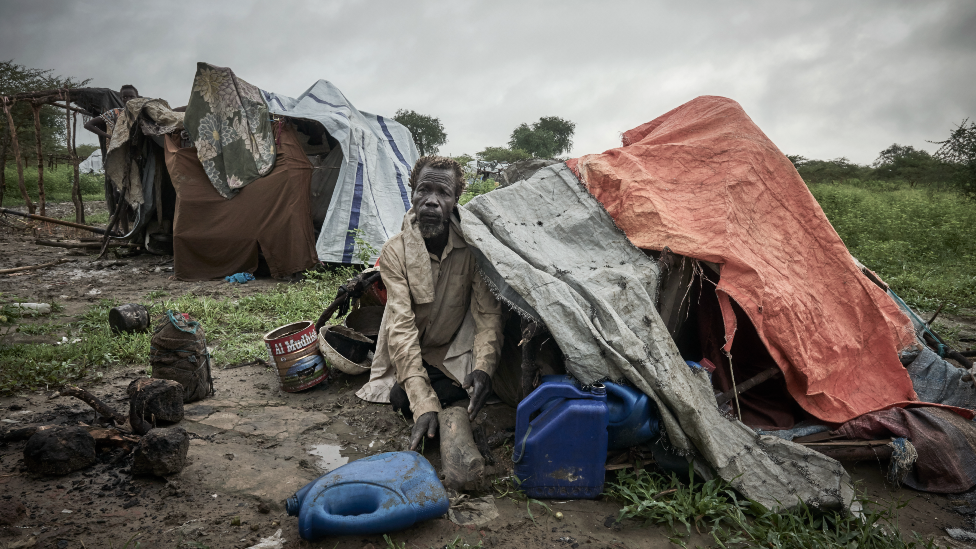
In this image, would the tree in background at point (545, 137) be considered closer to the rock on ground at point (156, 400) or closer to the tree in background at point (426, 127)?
the tree in background at point (426, 127)

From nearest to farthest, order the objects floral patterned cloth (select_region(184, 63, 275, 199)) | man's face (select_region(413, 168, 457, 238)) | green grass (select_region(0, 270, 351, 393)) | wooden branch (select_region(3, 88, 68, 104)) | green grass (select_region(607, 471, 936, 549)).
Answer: green grass (select_region(607, 471, 936, 549)) < man's face (select_region(413, 168, 457, 238)) < green grass (select_region(0, 270, 351, 393)) < floral patterned cloth (select_region(184, 63, 275, 199)) < wooden branch (select_region(3, 88, 68, 104))

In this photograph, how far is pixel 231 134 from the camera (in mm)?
6422

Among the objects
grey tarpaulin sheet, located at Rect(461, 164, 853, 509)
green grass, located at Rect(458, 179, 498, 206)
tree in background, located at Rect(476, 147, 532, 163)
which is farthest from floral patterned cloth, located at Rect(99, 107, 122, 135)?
tree in background, located at Rect(476, 147, 532, 163)

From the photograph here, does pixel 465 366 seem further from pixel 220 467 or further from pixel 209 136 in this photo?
pixel 209 136

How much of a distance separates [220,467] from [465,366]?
1.21 meters

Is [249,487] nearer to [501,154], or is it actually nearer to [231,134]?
[231,134]

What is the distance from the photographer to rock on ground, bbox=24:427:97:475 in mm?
2082

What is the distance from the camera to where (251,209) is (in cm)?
654

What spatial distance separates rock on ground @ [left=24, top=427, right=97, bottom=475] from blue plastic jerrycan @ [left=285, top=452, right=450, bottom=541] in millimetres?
1068

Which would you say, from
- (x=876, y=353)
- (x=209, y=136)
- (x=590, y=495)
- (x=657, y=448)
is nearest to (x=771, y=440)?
(x=657, y=448)

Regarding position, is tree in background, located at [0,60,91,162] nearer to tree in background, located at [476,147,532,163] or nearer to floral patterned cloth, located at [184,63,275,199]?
floral patterned cloth, located at [184,63,275,199]

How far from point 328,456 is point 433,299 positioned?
920 millimetres

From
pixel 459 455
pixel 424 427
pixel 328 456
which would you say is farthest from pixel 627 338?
pixel 328 456

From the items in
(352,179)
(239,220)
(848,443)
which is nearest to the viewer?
(848,443)
